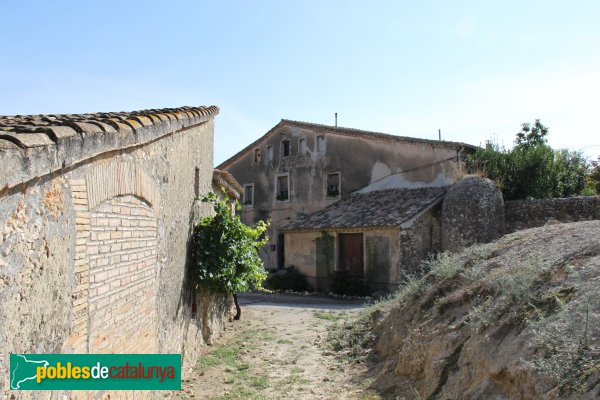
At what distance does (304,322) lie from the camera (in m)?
11.0

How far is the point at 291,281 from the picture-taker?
18734 millimetres

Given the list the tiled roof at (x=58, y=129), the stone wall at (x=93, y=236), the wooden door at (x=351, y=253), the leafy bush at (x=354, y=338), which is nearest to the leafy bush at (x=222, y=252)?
the stone wall at (x=93, y=236)

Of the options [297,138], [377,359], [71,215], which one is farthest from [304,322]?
[297,138]

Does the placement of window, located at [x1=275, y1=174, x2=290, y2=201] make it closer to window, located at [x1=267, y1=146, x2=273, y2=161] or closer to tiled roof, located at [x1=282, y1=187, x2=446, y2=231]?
window, located at [x1=267, y1=146, x2=273, y2=161]

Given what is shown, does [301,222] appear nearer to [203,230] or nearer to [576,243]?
[203,230]

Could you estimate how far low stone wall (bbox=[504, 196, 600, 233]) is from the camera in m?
13.8

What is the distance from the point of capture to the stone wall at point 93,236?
2.87m

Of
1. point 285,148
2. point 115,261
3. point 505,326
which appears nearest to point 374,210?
point 285,148

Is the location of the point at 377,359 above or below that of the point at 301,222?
below

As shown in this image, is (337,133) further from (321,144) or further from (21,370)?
(21,370)

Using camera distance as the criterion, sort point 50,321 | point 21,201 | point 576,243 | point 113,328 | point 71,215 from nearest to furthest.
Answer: point 21,201 → point 50,321 → point 71,215 → point 113,328 → point 576,243

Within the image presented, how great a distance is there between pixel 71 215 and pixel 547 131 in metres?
25.4

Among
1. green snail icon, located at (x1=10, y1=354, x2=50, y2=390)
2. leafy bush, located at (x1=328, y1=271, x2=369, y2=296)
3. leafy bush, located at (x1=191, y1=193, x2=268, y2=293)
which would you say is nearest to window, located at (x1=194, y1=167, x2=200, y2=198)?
leafy bush, located at (x1=191, y1=193, x2=268, y2=293)

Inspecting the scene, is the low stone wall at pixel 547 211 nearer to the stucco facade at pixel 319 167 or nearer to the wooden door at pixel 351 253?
the stucco facade at pixel 319 167
